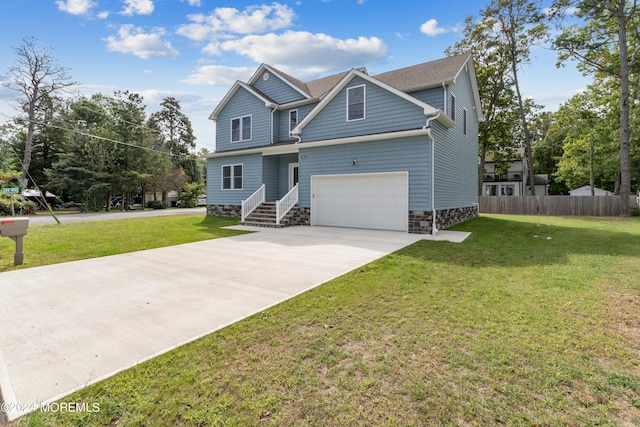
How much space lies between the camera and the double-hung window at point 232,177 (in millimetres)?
16406

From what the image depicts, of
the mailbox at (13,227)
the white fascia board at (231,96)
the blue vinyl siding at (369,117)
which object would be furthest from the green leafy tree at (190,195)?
the mailbox at (13,227)

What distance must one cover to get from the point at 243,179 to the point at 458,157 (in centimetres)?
1089

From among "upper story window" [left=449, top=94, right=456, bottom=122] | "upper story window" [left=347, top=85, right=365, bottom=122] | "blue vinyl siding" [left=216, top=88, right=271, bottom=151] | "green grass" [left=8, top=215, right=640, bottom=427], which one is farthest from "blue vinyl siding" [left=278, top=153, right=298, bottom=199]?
"green grass" [left=8, top=215, right=640, bottom=427]

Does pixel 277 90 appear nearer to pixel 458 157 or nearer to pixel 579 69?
pixel 458 157

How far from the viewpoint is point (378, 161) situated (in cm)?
1112

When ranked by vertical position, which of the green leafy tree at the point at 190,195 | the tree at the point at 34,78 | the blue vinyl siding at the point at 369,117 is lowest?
the green leafy tree at the point at 190,195

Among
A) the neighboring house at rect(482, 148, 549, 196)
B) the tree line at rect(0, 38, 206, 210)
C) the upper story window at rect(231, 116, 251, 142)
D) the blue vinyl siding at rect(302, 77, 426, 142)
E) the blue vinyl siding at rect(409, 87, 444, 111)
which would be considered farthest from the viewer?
the neighboring house at rect(482, 148, 549, 196)

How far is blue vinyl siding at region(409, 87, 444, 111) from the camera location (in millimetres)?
12072

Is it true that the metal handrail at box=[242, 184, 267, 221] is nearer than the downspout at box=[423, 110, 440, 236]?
No

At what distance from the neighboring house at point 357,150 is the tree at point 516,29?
9.24 meters

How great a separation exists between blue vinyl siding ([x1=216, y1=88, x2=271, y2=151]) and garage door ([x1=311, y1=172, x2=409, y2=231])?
551cm

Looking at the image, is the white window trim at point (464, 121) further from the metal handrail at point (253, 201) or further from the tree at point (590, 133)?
the tree at point (590, 133)

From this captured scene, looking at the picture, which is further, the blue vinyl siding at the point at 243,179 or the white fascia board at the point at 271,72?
the white fascia board at the point at 271,72

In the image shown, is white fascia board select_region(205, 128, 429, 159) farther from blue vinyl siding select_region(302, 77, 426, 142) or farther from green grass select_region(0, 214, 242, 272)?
green grass select_region(0, 214, 242, 272)
